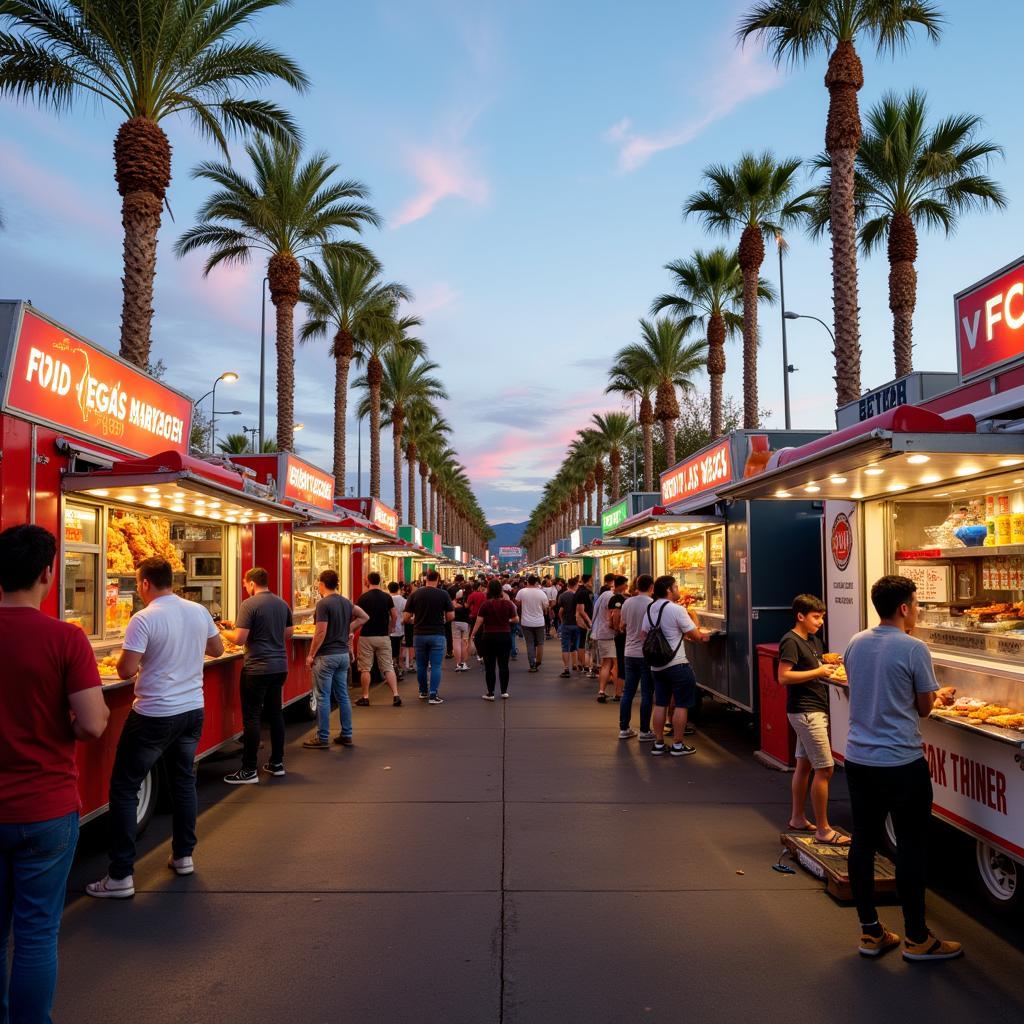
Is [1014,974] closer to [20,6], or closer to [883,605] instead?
[883,605]

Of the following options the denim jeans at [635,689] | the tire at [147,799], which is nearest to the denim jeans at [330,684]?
the tire at [147,799]

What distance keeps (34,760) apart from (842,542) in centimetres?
752

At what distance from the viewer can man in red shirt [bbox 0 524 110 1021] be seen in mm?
3326

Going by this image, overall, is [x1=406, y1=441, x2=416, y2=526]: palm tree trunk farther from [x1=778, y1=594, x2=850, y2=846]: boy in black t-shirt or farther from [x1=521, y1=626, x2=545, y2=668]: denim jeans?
[x1=778, y1=594, x2=850, y2=846]: boy in black t-shirt

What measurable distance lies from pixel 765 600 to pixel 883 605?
656 cm

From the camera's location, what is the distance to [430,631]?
48.4 ft

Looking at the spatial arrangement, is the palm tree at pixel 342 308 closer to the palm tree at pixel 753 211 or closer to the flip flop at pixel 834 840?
the palm tree at pixel 753 211

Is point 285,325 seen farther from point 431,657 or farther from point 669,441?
point 669,441

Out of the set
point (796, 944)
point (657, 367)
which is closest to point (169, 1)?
point (796, 944)

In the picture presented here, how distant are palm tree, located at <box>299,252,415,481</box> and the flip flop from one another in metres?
24.7

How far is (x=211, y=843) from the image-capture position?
698 centimetres

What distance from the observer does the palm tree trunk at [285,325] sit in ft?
Result: 74.7

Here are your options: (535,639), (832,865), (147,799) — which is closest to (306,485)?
(535,639)

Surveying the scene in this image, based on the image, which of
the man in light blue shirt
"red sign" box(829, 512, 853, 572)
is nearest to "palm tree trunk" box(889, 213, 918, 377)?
"red sign" box(829, 512, 853, 572)
